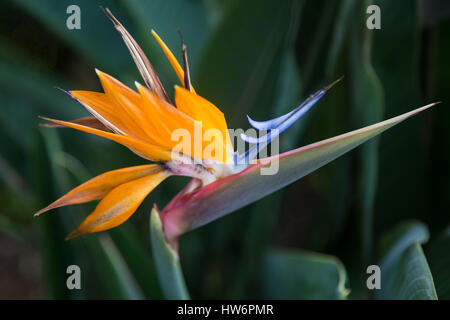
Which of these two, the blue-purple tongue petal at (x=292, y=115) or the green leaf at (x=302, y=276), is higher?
the blue-purple tongue petal at (x=292, y=115)

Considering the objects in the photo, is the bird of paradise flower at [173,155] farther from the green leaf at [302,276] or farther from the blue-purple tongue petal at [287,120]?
the green leaf at [302,276]

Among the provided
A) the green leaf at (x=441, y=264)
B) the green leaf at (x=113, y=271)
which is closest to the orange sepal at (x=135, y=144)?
the green leaf at (x=113, y=271)

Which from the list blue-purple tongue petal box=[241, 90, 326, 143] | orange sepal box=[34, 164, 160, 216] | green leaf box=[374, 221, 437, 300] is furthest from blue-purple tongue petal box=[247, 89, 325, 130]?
green leaf box=[374, 221, 437, 300]

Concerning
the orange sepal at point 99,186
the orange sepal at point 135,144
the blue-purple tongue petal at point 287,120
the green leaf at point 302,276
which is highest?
the blue-purple tongue petal at point 287,120

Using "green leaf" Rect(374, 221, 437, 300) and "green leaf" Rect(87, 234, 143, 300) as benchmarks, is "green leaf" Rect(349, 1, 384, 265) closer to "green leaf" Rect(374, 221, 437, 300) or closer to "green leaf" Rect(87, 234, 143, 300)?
"green leaf" Rect(374, 221, 437, 300)

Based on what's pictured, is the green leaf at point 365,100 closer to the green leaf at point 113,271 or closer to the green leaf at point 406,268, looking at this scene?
the green leaf at point 406,268

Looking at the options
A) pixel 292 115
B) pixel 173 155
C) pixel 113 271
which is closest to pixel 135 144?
pixel 173 155

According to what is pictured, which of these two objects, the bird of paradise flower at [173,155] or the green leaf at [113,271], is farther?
the green leaf at [113,271]
